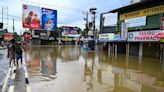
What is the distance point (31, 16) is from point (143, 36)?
23310 millimetres

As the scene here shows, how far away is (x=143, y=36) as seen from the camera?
1148 inches

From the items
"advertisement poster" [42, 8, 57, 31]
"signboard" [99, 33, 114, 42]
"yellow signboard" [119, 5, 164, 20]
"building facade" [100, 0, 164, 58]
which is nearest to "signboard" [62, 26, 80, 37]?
"advertisement poster" [42, 8, 57, 31]

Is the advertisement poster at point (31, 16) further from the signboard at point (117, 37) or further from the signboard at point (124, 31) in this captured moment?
the signboard at point (124, 31)

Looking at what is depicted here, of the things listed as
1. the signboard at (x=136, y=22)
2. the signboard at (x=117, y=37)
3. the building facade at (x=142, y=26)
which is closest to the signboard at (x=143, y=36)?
the building facade at (x=142, y=26)

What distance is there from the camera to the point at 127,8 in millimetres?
34312

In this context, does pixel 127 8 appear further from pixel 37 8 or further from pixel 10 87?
pixel 10 87

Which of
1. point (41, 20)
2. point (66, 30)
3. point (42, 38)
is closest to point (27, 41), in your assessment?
point (42, 38)

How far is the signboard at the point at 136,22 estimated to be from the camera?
30781 mm

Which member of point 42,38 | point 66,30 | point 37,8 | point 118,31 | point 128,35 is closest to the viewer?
point 128,35

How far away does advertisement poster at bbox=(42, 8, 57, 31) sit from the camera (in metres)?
46.5

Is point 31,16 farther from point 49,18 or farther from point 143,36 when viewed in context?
point 143,36

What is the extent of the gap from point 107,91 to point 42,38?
73.3 m

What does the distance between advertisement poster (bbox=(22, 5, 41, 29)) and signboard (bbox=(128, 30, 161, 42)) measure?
19.8 meters

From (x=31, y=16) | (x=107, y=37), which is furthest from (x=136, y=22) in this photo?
(x=31, y=16)
